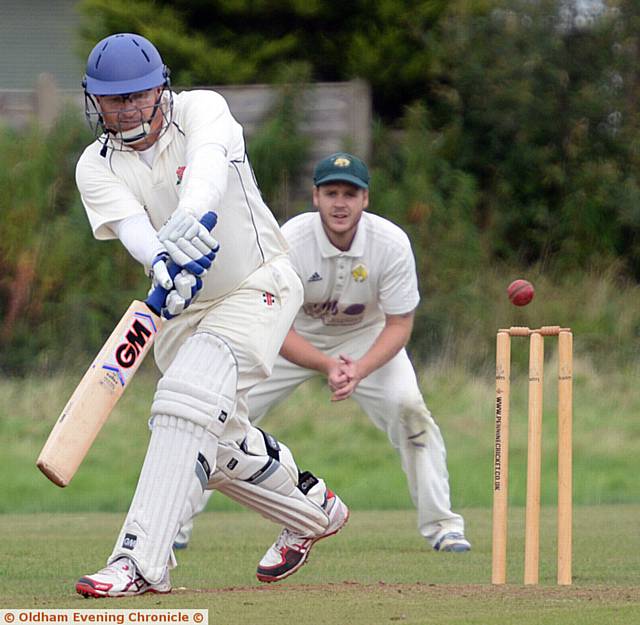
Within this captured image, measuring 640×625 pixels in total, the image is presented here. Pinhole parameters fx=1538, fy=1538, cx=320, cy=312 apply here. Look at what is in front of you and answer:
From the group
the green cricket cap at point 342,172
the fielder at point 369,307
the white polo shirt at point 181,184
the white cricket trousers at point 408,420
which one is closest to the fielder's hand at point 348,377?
the fielder at point 369,307

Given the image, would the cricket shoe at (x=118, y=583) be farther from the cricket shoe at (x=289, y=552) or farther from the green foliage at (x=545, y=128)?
the green foliage at (x=545, y=128)

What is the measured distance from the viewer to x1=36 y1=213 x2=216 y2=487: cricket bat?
4.13m

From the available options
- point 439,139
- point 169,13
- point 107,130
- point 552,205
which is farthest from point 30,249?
point 107,130

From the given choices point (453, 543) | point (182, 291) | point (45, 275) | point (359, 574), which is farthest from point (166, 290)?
point (45, 275)

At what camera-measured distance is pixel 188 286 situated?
4.14 metres

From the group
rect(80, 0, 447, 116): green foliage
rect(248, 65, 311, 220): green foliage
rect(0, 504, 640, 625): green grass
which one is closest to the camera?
rect(0, 504, 640, 625): green grass

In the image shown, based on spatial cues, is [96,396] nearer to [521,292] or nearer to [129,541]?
[129,541]

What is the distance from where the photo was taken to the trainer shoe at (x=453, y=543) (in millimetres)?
6266

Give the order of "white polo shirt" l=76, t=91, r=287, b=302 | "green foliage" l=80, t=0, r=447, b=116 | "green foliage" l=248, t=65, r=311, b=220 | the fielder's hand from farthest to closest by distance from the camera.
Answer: "green foliage" l=80, t=0, r=447, b=116 < "green foliage" l=248, t=65, r=311, b=220 < the fielder's hand < "white polo shirt" l=76, t=91, r=287, b=302

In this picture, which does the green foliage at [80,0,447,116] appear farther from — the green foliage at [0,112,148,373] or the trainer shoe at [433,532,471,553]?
the trainer shoe at [433,532,471,553]

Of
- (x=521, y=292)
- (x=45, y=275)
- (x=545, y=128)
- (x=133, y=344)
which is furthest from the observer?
(x=545, y=128)

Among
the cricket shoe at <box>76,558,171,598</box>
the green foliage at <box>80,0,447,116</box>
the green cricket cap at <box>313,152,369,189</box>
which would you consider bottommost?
the cricket shoe at <box>76,558,171,598</box>

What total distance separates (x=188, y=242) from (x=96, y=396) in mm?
500

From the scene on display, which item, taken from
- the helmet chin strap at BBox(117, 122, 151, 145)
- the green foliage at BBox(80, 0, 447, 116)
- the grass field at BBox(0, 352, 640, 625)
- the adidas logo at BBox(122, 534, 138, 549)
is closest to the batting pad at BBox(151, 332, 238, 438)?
the adidas logo at BBox(122, 534, 138, 549)
